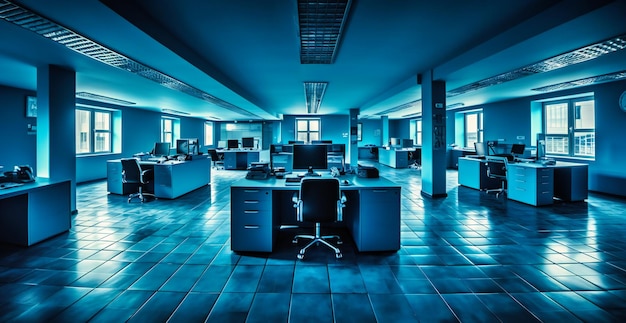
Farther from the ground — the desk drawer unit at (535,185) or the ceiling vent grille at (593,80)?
the ceiling vent grille at (593,80)

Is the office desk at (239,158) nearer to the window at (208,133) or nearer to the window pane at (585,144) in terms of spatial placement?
the window at (208,133)

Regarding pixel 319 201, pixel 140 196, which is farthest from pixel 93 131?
pixel 319 201

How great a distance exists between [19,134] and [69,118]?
286 centimetres

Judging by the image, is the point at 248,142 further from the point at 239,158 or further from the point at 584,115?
the point at 584,115

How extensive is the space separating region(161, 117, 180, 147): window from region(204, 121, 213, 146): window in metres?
2.42

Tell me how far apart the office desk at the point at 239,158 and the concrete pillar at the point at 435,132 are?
297 inches

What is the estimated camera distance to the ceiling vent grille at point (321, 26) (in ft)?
9.04

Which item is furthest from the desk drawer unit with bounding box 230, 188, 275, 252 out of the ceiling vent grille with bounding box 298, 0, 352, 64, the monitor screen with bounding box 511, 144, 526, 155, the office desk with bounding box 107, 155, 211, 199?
the monitor screen with bounding box 511, 144, 526, 155

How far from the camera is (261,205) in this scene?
9.95 feet

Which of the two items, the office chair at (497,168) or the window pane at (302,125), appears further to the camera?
the window pane at (302,125)

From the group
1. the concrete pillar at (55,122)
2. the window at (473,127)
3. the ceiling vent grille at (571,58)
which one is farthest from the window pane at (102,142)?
the window at (473,127)

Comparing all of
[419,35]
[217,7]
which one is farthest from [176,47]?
[419,35]

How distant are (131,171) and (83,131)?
14.1 feet

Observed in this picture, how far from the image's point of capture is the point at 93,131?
8445 millimetres
